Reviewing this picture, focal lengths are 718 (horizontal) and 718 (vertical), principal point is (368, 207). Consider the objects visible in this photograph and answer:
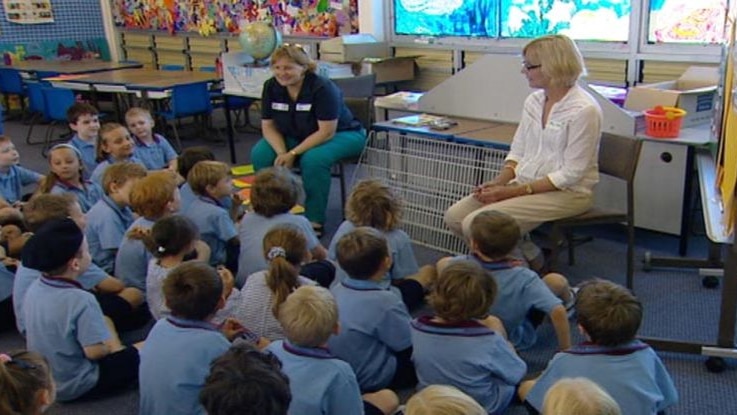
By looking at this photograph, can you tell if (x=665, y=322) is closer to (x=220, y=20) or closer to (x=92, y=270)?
(x=92, y=270)

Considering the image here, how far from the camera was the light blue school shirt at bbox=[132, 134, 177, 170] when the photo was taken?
14.3 feet

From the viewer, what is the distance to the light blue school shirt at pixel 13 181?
4.08 metres

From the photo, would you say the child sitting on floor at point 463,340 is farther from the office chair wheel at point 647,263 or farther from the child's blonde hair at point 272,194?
the office chair wheel at point 647,263

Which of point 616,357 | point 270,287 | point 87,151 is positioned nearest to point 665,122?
point 616,357

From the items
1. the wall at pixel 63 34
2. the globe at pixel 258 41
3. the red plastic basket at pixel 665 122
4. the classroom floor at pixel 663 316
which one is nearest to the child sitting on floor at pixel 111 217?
the classroom floor at pixel 663 316

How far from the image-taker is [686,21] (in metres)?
4.70

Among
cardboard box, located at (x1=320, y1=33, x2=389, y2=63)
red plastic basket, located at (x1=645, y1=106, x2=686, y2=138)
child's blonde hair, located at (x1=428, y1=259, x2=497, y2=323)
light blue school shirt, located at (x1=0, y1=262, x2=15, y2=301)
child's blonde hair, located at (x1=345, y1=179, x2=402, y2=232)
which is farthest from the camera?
cardboard box, located at (x1=320, y1=33, x2=389, y2=63)

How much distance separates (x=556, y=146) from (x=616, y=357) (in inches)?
56.8

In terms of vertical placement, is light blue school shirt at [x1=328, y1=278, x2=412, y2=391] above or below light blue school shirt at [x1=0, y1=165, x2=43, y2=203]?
below

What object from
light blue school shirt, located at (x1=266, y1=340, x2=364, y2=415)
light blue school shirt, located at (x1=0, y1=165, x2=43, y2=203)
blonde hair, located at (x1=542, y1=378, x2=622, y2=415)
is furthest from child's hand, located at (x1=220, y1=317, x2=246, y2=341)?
light blue school shirt, located at (x1=0, y1=165, x2=43, y2=203)

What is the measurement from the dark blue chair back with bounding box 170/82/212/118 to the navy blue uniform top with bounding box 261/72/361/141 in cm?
190

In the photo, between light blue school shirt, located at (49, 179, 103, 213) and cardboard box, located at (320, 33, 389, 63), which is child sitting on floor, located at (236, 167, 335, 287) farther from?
cardboard box, located at (320, 33, 389, 63)

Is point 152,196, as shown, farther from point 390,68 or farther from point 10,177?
point 390,68

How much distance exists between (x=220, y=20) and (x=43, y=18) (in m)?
2.96
